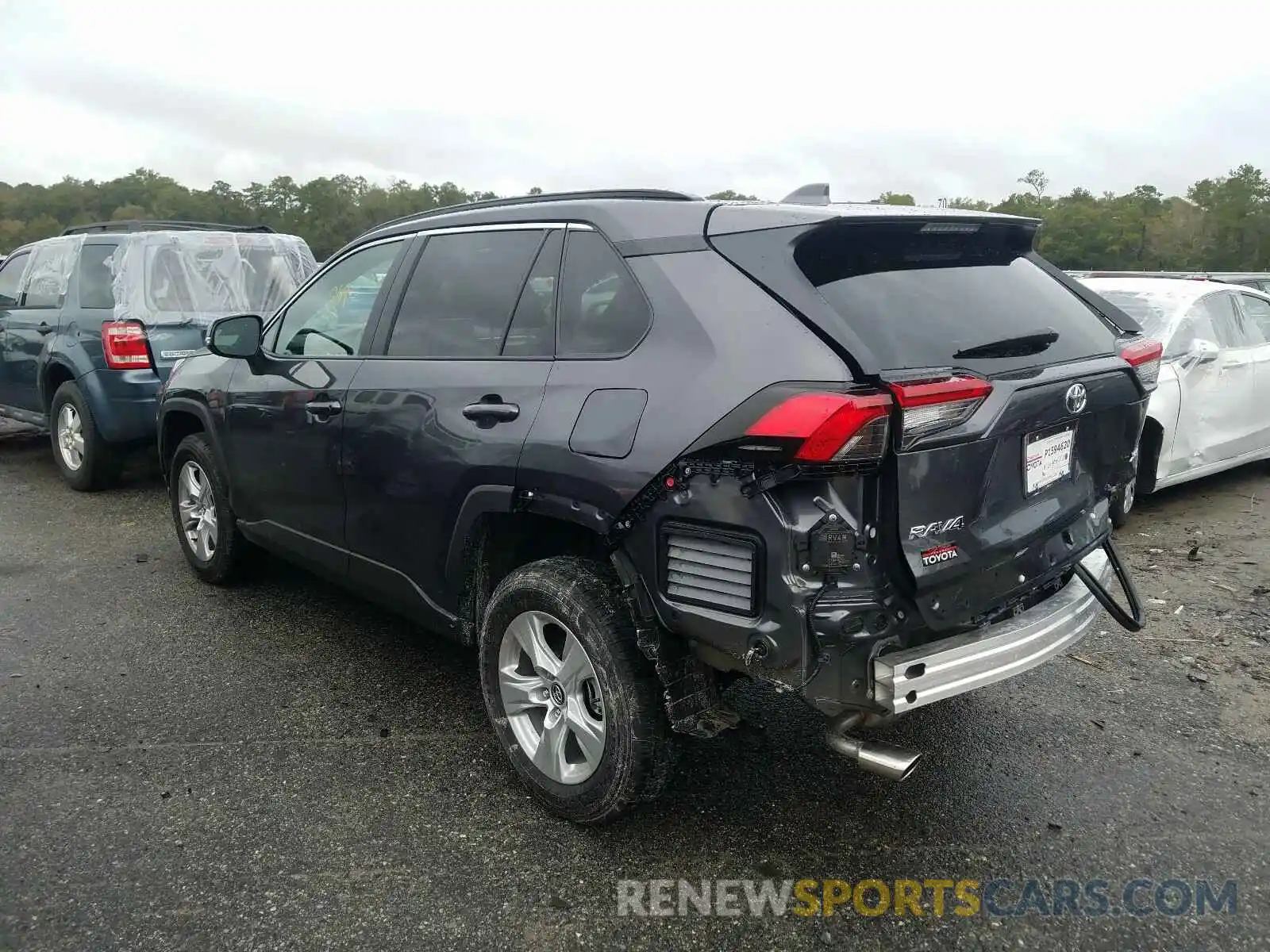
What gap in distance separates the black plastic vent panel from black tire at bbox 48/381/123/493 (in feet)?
19.3

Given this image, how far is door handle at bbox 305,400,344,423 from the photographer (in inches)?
142

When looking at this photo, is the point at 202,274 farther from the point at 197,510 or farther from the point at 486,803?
the point at 486,803

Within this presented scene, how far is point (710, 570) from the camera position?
2352 millimetres

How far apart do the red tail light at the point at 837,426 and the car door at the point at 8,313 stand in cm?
778

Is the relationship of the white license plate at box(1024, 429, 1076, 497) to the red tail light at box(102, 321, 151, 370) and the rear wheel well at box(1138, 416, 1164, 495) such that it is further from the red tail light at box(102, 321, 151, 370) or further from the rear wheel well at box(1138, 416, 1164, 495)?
the red tail light at box(102, 321, 151, 370)

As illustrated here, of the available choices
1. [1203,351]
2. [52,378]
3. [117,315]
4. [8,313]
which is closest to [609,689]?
[1203,351]

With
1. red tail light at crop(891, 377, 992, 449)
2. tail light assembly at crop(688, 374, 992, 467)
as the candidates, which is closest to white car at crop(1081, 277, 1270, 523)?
red tail light at crop(891, 377, 992, 449)

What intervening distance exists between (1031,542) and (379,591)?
7.64 feet

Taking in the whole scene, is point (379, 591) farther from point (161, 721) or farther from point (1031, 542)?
point (1031, 542)

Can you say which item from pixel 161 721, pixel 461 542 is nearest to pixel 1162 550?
pixel 461 542

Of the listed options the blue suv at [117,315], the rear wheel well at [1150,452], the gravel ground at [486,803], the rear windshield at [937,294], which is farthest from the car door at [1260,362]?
the blue suv at [117,315]

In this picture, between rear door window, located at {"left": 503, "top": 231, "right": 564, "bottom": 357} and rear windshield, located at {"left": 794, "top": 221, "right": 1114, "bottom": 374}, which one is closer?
rear windshield, located at {"left": 794, "top": 221, "right": 1114, "bottom": 374}

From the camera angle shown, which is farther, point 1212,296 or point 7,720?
point 1212,296

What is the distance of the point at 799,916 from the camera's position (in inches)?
97.1
